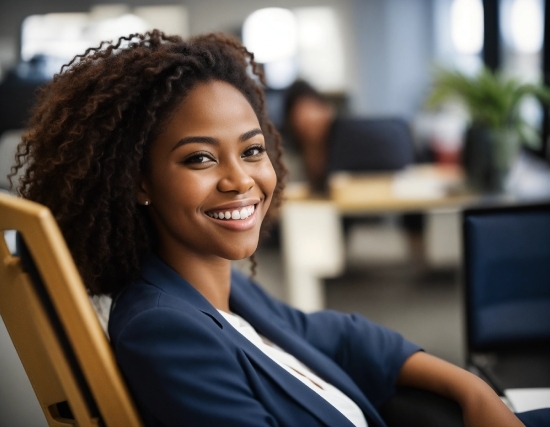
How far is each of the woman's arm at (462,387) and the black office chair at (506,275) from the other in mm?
401

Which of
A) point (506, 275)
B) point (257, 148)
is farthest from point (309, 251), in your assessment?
point (257, 148)

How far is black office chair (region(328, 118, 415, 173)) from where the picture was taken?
12.3 ft

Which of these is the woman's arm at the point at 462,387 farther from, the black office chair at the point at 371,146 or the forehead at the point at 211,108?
the black office chair at the point at 371,146

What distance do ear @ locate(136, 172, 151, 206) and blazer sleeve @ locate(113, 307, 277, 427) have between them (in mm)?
248

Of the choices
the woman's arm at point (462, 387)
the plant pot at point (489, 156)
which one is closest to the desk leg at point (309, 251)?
the plant pot at point (489, 156)

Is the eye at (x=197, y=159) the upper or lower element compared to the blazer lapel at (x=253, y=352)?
upper

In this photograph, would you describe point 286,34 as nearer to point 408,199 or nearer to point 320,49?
point 320,49

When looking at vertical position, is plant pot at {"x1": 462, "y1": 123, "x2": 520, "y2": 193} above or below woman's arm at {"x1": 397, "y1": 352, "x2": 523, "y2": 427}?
above

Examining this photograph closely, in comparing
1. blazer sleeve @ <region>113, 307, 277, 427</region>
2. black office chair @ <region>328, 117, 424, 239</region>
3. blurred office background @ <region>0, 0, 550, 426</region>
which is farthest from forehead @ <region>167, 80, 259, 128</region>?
blurred office background @ <region>0, 0, 550, 426</region>

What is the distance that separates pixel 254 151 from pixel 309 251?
2.26m

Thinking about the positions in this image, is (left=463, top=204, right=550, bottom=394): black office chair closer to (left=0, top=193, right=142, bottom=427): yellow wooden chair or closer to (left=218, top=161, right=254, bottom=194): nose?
(left=218, top=161, right=254, bottom=194): nose

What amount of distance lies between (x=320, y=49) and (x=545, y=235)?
231 inches

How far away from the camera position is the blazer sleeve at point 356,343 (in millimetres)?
1288

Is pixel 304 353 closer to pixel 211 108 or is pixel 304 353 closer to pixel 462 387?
pixel 462 387
